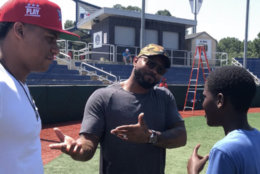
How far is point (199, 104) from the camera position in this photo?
53.2 ft

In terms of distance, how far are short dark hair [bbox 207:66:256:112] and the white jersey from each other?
47.6 inches

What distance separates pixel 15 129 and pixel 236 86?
1.36m

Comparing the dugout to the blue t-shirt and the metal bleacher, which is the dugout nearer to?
the metal bleacher

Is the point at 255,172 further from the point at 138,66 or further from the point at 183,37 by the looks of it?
the point at 183,37

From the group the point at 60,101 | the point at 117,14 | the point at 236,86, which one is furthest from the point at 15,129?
the point at 117,14

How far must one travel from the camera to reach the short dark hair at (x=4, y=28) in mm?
1665

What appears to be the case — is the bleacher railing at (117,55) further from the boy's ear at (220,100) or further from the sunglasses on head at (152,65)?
the boy's ear at (220,100)

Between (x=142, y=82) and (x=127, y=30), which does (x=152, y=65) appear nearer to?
(x=142, y=82)

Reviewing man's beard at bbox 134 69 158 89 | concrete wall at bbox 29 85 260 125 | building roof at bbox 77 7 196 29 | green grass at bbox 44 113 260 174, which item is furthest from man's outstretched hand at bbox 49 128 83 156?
building roof at bbox 77 7 196 29

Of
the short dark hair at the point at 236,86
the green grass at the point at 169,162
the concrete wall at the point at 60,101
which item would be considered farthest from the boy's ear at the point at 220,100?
the concrete wall at the point at 60,101

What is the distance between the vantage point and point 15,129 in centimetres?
154

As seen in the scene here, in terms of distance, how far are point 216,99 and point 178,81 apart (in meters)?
18.8

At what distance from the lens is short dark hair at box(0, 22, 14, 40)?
1665 millimetres

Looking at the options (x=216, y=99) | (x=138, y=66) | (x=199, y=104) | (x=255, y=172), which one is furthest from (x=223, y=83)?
(x=199, y=104)
